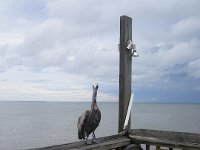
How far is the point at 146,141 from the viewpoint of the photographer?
240 inches

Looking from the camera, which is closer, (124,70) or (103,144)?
(103,144)

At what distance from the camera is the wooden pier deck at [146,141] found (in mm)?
5270

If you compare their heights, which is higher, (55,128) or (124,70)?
(124,70)

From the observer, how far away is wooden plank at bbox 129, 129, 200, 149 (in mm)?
5656

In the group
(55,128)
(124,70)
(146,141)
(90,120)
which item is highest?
(124,70)

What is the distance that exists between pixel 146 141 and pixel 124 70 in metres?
1.34

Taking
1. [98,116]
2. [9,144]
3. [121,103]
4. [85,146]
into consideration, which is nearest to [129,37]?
[121,103]

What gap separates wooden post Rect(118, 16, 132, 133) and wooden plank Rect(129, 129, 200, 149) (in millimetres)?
310

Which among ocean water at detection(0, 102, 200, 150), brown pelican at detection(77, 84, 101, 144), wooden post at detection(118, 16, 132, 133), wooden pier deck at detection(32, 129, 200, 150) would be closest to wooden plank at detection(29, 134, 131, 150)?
wooden pier deck at detection(32, 129, 200, 150)

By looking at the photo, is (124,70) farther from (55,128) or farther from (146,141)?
(55,128)

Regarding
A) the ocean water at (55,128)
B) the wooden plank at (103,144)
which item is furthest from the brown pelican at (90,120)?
the ocean water at (55,128)

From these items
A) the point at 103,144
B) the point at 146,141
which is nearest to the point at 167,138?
the point at 146,141

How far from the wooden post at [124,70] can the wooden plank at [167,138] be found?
310 millimetres

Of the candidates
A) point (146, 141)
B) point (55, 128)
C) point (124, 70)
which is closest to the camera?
point (146, 141)
